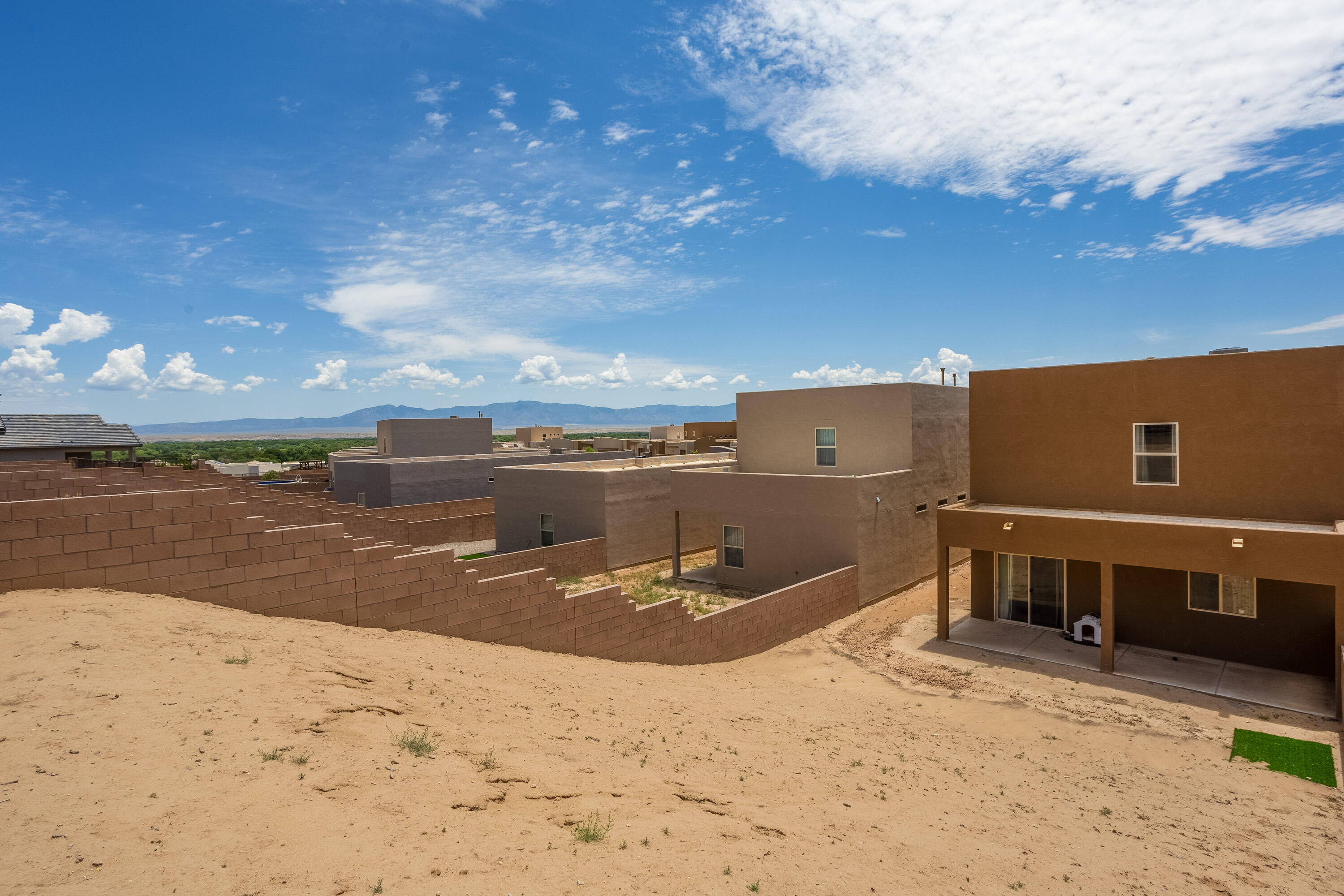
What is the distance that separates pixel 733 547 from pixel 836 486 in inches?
166

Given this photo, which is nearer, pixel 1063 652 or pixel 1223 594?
pixel 1223 594

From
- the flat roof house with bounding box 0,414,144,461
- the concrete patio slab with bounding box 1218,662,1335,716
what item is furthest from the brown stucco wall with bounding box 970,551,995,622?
the flat roof house with bounding box 0,414,144,461


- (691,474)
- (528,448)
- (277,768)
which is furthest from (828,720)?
(528,448)

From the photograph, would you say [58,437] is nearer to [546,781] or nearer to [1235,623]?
[546,781]

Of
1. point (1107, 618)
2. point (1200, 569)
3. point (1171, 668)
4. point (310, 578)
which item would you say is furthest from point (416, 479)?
point (1200, 569)

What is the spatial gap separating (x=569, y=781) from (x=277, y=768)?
2696 millimetres

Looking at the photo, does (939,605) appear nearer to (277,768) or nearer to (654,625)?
(654,625)

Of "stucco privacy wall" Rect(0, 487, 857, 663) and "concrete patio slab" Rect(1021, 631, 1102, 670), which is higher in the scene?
"stucco privacy wall" Rect(0, 487, 857, 663)

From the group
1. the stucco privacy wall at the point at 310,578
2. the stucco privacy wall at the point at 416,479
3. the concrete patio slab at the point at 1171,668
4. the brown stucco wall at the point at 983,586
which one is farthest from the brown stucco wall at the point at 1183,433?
the stucco privacy wall at the point at 416,479

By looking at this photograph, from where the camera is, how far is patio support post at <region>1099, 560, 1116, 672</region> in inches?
527

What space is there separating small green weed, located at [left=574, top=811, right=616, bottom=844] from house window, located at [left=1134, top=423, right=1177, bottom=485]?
14.6 m

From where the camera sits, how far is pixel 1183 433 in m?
14.4

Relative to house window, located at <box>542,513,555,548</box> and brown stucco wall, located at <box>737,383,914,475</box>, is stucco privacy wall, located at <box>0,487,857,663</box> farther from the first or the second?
house window, located at <box>542,513,555,548</box>

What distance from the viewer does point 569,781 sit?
22.2ft
